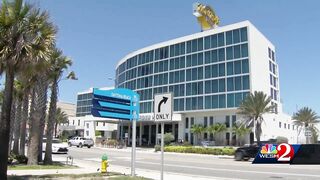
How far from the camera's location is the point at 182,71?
74.6 metres

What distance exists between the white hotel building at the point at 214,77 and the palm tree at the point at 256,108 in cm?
400

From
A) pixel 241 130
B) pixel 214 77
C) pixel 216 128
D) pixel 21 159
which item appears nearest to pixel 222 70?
→ pixel 214 77

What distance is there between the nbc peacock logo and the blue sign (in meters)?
7.40

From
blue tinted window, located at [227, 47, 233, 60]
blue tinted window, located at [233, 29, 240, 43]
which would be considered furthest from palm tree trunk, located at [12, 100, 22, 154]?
blue tinted window, located at [233, 29, 240, 43]

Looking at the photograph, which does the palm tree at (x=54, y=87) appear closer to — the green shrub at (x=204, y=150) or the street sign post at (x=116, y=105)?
the street sign post at (x=116, y=105)

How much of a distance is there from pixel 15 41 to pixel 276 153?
9.46 m

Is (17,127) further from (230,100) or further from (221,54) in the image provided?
(221,54)

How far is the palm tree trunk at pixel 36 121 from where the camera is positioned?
21797 mm

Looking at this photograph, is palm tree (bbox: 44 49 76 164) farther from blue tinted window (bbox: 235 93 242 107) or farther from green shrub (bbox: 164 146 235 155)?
blue tinted window (bbox: 235 93 242 107)


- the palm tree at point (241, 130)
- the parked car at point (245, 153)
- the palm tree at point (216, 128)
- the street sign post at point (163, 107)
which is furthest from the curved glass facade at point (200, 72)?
the street sign post at point (163, 107)

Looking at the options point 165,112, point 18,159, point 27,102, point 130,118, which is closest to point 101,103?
point 130,118

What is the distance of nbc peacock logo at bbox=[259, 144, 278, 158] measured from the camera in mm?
11206

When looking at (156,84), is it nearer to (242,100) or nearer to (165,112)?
(242,100)

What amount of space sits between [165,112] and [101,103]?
204 inches
